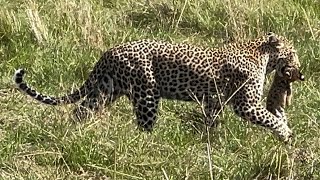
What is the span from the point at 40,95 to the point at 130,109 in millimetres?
732

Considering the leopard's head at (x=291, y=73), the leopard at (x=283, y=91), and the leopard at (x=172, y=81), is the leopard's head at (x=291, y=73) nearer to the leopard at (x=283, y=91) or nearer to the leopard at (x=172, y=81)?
the leopard at (x=283, y=91)

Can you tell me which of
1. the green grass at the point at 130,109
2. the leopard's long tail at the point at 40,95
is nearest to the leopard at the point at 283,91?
the green grass at the point at 130,109

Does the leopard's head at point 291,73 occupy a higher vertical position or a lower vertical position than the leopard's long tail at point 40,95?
higher

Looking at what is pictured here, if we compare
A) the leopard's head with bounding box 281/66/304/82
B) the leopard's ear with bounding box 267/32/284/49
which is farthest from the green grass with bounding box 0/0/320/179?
the leopard's ear with bounding box 267/32/284/49

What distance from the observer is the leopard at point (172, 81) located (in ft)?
21.4

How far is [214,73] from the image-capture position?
6711 mm

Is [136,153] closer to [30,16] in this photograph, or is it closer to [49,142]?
[49,142]

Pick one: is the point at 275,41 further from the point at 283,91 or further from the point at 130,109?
the point at 130,109

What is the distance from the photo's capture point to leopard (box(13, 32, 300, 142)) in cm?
651

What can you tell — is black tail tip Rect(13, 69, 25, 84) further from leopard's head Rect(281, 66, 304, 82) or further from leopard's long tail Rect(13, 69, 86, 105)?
leopard's head Rect(281, 66, 304, 82)

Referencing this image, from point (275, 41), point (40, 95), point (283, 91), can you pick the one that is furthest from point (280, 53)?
point (40, 95)

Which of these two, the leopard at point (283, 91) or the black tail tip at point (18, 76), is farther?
the leopard at point (283, 91)

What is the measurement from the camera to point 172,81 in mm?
6625

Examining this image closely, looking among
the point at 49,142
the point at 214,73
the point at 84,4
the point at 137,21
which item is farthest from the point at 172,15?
the point at 49,142
